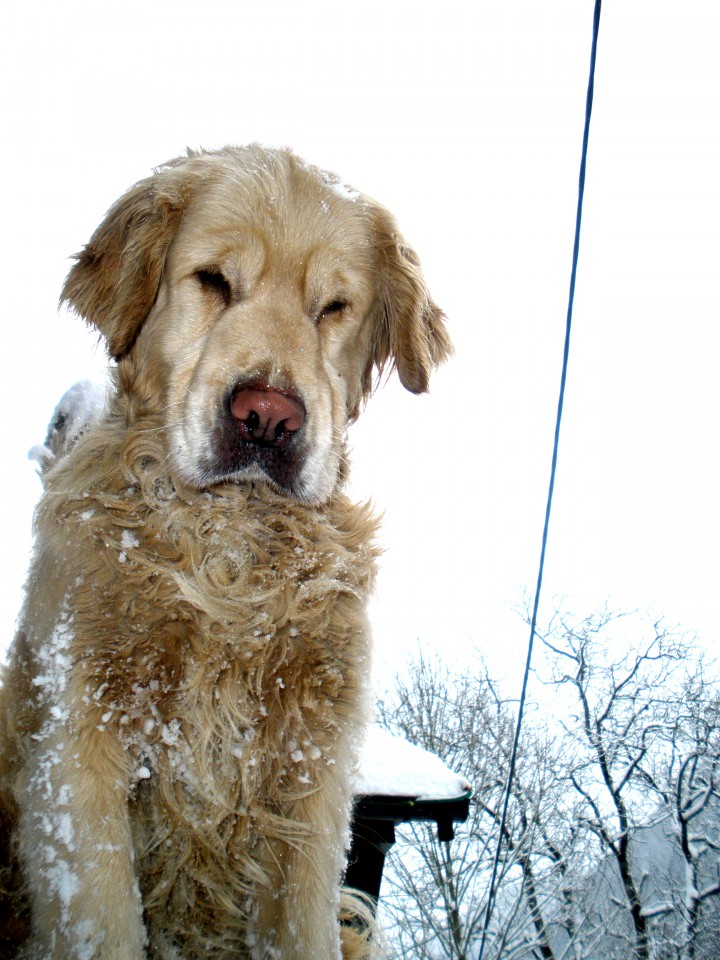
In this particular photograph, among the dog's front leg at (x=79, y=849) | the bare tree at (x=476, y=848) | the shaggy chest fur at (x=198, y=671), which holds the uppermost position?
the shaggy chest fur at (x=198, y=671)

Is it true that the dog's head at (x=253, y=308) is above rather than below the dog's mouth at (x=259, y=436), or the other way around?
above

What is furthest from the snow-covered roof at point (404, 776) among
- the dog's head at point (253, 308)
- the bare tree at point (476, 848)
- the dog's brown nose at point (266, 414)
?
the bare tree at point (476, 848)

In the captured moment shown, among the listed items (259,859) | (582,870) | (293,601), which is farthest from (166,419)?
(582,870)

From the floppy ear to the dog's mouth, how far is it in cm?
74

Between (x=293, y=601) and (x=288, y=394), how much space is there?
1.82 ft

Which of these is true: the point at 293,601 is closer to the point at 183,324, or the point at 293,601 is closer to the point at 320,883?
the point at 320,883

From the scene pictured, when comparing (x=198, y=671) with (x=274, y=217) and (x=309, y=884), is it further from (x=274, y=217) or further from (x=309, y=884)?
(x=274, y=217)

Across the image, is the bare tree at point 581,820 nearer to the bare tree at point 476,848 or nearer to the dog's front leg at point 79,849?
the bare tree at point 476,848

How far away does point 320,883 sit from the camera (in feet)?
6.07

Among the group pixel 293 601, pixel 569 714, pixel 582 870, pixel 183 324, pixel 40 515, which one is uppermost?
pixel 183 324

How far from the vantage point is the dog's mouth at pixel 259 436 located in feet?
6.10

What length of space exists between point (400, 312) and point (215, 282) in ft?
2.23

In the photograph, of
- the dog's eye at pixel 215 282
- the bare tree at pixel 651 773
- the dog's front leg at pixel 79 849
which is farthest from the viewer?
the bare tree at pixel 651 773

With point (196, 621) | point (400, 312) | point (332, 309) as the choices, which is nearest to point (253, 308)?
point (332, 309)
